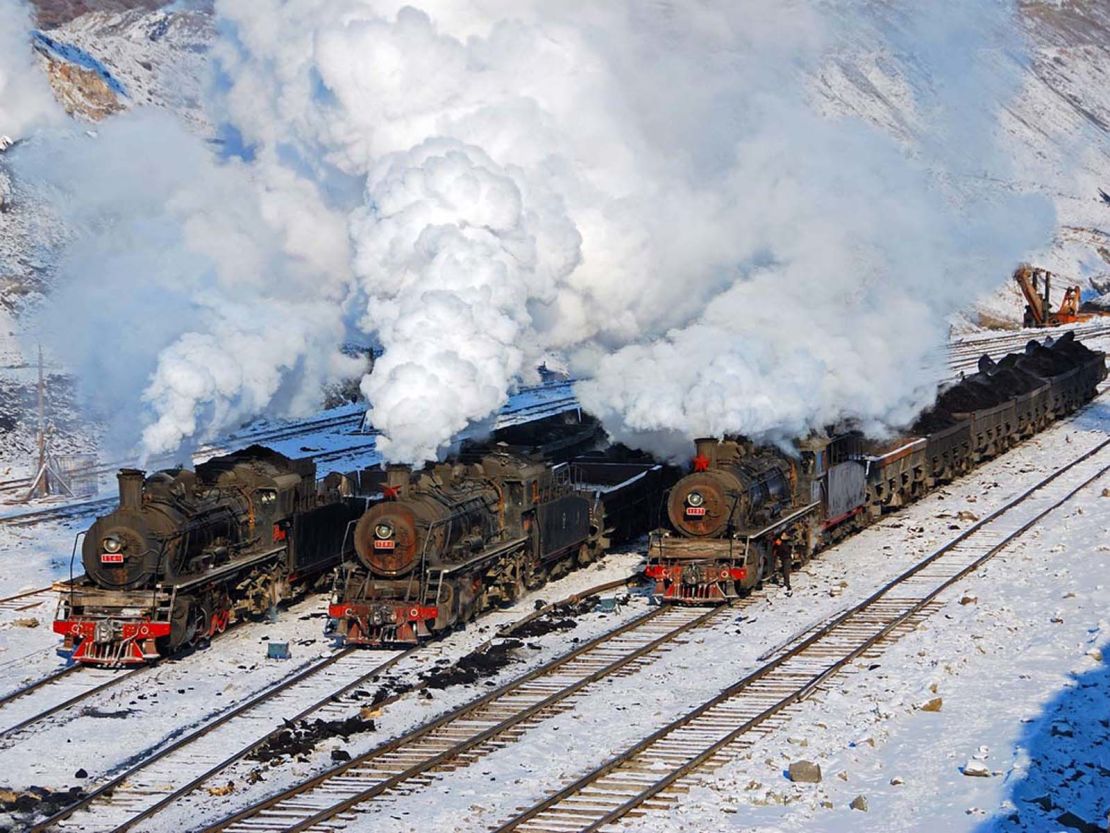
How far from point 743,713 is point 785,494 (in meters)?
8.74

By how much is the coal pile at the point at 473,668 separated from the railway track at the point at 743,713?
341cm

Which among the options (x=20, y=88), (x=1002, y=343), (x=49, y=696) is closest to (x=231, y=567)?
(x=49, y=696)

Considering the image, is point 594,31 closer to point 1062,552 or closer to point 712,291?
point 712,291

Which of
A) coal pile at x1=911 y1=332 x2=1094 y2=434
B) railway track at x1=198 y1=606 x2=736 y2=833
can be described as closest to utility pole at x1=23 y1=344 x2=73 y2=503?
railway track at x1=198 y1=606 x2=736 y2=833

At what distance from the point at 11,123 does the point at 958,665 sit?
55.5m

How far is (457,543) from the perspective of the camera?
21781mm

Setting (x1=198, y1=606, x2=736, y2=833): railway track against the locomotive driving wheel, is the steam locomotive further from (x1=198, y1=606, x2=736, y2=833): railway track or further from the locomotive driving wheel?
the locomotive driving wheel

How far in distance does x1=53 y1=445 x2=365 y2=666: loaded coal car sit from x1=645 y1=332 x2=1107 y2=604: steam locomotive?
6.21 m

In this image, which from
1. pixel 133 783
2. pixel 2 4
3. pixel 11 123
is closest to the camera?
pixel 133 783

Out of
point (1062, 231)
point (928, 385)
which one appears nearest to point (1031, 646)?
point (928, 385)

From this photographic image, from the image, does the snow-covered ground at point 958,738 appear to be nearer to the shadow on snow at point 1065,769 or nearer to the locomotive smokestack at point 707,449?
the shadow on snow at point 1065,769

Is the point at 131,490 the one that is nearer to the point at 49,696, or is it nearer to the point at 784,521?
the point at 49,696

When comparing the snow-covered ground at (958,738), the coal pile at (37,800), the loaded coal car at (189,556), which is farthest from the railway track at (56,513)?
the snow-covered ground at (958,738)

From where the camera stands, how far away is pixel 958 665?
62.8ft
